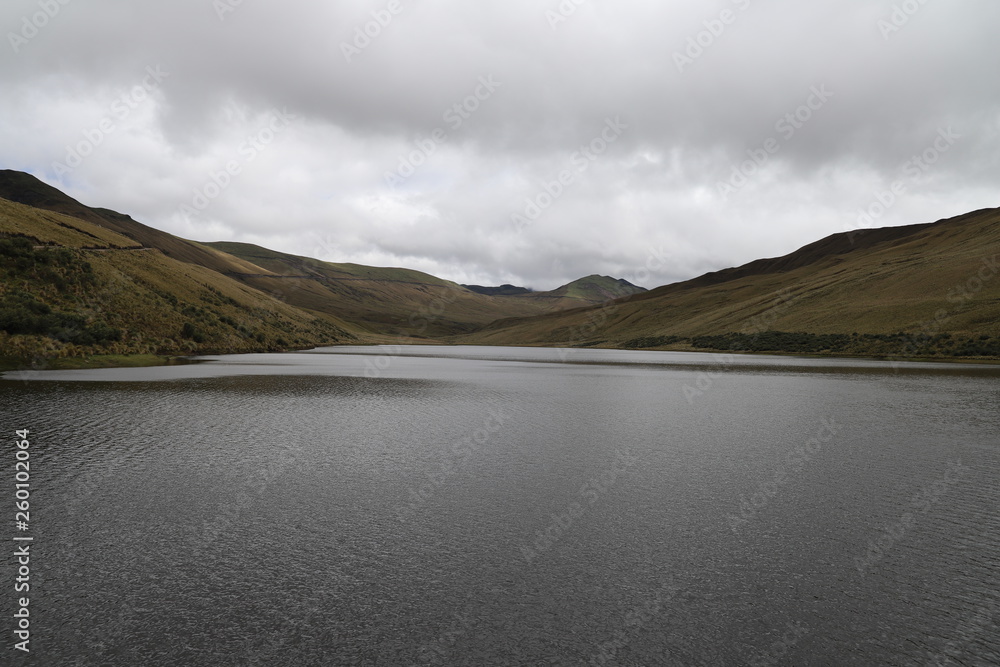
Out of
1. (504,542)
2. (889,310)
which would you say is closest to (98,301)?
(504,542)

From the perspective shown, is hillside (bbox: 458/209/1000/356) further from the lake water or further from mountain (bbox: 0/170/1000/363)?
the lake water

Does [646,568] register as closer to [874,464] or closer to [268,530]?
[268,530]

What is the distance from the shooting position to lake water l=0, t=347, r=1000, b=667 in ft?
30.4

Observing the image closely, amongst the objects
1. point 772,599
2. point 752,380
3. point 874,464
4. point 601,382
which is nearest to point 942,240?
point 752,380

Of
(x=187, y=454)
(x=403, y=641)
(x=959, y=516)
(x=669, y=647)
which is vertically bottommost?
(x=187, y=454)

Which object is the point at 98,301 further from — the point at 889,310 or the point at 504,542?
the point at 889,310

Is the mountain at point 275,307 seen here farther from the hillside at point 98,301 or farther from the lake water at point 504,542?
the lake water at point 504,542

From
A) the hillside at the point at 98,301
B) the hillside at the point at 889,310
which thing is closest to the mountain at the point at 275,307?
the hillside at the point at 98,301

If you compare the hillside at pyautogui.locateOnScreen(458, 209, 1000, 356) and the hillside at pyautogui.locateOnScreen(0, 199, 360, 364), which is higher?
the hillside at pyautogui.locateOnScreen(458, 209, 1000, 356)

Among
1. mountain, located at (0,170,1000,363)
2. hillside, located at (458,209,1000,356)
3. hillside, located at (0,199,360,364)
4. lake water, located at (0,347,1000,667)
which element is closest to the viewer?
lake water, located at (0,347,1000,667)

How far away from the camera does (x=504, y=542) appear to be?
A: 13.5 metres

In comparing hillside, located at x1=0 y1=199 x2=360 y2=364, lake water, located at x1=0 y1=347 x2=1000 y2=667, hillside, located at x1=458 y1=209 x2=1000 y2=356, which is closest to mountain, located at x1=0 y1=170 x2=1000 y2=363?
hillside, located at x1=0 y1=199 x2=360 y2=364

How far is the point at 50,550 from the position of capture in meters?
12.4

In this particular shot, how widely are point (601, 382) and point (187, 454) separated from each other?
137ft
